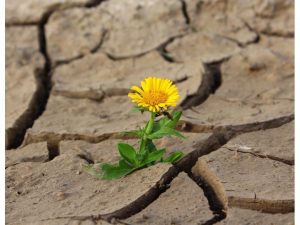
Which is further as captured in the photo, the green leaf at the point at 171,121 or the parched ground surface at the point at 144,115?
the green leaf at the point at 171,121

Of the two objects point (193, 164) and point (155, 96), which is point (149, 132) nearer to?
point (155, 96)

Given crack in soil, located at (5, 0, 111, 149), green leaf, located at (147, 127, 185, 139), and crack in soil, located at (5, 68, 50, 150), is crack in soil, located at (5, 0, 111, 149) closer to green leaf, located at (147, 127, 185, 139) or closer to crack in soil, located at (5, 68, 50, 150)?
crack in soil, located at (5, 68, 50, 150)

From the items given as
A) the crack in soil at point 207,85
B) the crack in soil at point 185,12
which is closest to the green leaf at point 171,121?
the crack in soil at point 207,85

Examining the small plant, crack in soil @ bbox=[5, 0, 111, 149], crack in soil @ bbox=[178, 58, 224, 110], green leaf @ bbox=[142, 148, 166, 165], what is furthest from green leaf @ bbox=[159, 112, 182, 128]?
crack in soil @ bbox=[5, 0, 111, 149]

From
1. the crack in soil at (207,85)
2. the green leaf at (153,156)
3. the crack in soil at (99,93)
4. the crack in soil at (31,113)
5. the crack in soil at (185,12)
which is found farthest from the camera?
the crack in soil at (185,12)

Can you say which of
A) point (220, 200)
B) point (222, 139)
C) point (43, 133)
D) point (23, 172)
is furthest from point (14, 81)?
point (220, 200)

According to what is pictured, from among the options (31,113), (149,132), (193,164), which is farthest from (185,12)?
(149,132)

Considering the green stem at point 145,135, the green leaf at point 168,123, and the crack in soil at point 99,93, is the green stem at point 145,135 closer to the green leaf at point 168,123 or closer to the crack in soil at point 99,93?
the green leaf at point 168,123
